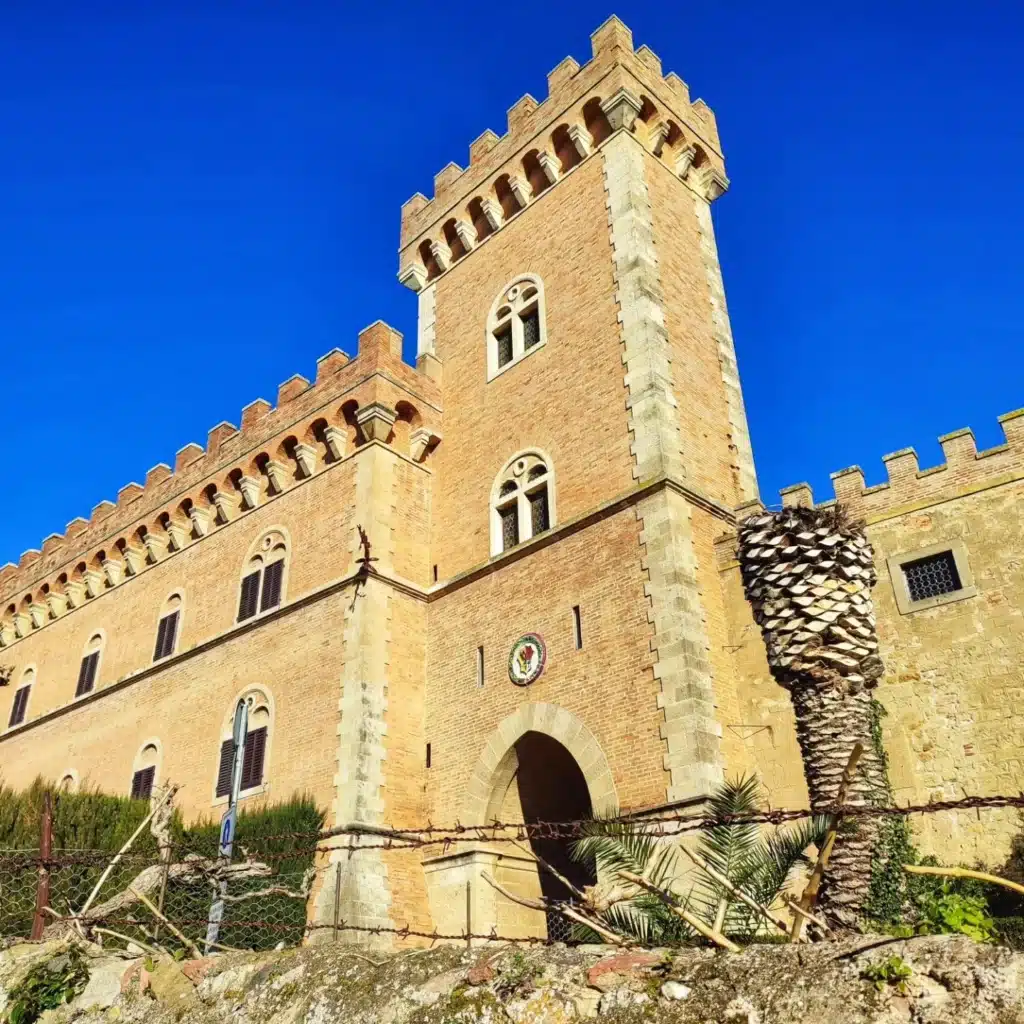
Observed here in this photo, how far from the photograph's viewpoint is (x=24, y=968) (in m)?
7.21

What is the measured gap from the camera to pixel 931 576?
45.9ft

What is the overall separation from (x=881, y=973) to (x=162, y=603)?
21.7 meters

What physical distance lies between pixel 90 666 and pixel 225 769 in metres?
7.75

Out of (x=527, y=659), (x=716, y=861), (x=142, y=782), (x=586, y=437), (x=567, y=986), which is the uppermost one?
(x=586, y=437)

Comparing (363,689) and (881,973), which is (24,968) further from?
(363,689)

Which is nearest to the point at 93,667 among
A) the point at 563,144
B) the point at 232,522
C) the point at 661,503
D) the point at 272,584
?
the point at 232,522

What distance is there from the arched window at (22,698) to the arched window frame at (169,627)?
6455 mm

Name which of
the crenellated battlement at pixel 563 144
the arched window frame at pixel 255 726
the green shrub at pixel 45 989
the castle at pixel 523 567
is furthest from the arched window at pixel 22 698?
the green shrub at pixel 45 989

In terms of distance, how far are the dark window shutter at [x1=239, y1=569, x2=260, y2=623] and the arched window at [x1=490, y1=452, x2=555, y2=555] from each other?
557 cm

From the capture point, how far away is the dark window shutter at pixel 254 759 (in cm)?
1811

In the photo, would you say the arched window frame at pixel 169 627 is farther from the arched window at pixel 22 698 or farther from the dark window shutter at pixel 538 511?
the dark window shutter at pixel 538 511

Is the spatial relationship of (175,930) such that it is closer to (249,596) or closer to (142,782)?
(249,596)

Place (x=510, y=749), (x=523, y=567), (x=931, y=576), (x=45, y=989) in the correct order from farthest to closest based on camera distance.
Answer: (x=523, y=567)
(x=510, y=749)
(x=931, y=576)
(x=45, y=989)

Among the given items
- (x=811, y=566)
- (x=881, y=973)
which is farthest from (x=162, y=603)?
(x=881, y=973)
